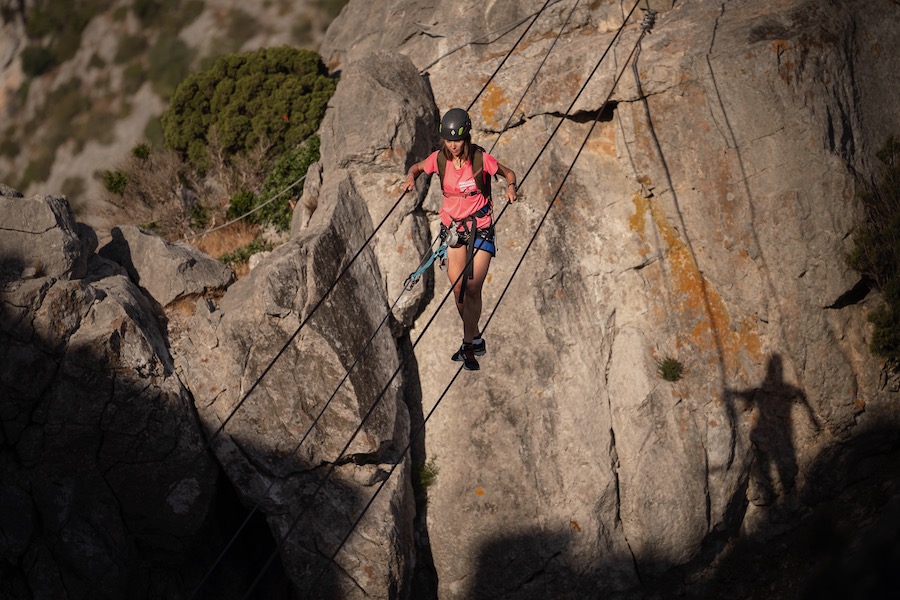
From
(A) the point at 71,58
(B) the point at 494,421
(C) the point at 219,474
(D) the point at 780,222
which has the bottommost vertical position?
(C) the point at 219,474

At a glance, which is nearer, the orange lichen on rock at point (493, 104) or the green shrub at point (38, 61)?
the orange lichen on rock at point (493, 104)

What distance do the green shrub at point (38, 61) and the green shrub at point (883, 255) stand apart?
44.7 metres

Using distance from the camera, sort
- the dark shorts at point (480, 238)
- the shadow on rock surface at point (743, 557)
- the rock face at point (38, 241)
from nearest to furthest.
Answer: the dark shorts at point (480, 238)
the rock face at point (38, 241)
the shadow on rock surface at point (743, 557)

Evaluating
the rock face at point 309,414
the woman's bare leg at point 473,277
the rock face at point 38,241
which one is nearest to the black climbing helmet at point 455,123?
the woman's bare leg at point 473,277

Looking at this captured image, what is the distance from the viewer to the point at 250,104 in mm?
18578

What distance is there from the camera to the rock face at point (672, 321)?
13.9 meters

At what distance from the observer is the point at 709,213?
14477mm

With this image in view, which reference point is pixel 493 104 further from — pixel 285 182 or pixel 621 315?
pixel 285 182

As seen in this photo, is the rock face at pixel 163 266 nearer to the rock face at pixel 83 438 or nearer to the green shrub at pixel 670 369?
the rock face at pixel 83 438

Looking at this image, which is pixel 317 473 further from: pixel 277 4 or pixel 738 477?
pixel 277 4

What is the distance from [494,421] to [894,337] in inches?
277

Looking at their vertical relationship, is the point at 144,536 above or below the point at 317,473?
below

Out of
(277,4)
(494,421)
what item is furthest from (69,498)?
(277,4)

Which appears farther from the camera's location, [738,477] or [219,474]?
[738,477]
